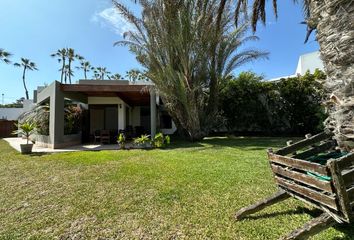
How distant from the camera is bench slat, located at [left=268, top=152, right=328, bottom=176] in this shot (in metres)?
2.39

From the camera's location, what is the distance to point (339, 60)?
280cm

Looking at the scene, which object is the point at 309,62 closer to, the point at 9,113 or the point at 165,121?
the point at 165,121

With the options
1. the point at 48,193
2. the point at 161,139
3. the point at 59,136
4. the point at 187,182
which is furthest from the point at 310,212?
the point at 59,136

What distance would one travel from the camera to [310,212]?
377 cm

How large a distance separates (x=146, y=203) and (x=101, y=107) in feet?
46.7

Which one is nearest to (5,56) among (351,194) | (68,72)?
(68,72)

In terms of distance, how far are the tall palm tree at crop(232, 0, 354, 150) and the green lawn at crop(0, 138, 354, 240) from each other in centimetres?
144

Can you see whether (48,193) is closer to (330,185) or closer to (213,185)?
(213,185)

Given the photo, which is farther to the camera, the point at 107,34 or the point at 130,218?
the point at 107,34

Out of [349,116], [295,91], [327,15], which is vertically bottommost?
[349,116]

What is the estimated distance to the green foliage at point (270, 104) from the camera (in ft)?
52.3

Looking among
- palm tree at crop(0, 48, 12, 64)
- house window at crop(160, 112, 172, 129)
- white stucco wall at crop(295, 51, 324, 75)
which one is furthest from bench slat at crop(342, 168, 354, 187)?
palm tree at crop(0, 48, 12, 64)

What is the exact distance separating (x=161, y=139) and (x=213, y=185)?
22.2 ft

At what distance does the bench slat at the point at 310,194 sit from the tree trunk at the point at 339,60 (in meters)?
0.75
